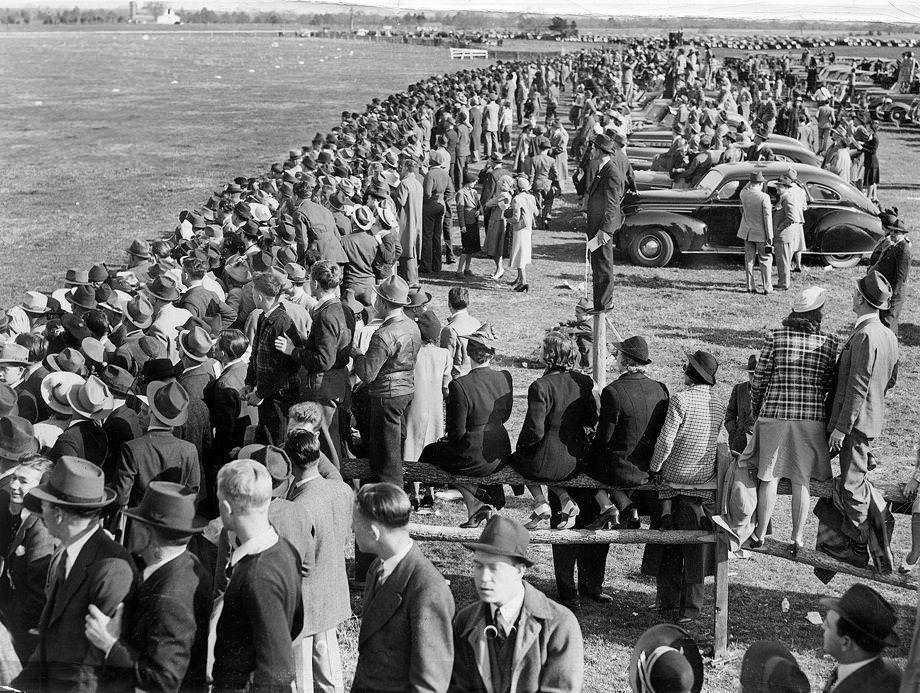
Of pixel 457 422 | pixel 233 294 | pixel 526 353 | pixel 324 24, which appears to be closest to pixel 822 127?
pixel 526 353

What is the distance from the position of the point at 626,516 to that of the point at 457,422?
4.47ft

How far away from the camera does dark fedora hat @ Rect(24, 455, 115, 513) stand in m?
4.64

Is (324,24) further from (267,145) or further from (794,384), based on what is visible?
(794,384)

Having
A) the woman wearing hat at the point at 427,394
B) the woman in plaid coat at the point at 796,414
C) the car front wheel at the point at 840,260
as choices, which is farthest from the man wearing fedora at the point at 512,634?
the car front wheel at the point at 840,260

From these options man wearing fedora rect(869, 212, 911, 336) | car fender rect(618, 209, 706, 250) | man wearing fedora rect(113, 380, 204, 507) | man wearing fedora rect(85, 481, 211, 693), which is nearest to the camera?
man wearing fedora rect(85, 481, 211, 693)

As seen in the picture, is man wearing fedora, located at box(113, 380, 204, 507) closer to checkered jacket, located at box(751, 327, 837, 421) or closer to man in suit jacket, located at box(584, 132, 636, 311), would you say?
checkered jacket, located at box(751, 327, 837, 421)

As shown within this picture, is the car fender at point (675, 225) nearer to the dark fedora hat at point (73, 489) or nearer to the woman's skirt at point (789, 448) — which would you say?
the woman's skirt at point (789, 448)

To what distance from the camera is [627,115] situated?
28125 mm

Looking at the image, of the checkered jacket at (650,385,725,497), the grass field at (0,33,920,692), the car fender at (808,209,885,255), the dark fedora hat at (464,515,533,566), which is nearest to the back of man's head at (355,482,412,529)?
the dark fedora hat at (464,515,533,566)

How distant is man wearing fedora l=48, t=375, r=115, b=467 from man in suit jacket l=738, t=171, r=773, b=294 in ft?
33.9

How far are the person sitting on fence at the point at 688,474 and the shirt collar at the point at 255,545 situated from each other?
124 inches

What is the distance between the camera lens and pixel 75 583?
443 centimetres

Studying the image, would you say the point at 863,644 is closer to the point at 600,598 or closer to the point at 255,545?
the point at 255,545

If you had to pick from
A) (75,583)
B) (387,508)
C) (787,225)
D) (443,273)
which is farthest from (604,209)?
(75,583)
